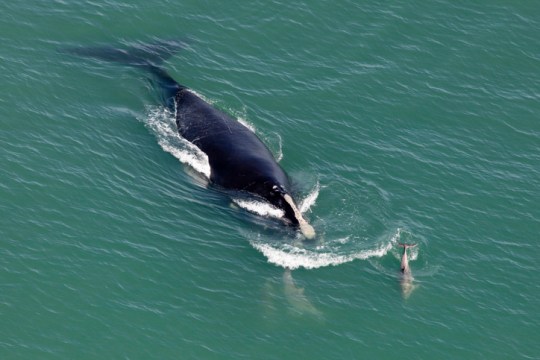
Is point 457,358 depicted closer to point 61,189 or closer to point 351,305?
point 351,305

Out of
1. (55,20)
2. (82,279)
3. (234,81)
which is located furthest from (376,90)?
(82,279)

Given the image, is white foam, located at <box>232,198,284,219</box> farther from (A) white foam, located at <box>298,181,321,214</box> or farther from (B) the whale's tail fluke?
(B) the whale's tail fluke

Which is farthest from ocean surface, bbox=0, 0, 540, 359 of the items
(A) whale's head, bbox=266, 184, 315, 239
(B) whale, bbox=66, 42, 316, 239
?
(B) whale, bbox=66, 42, 316, 239

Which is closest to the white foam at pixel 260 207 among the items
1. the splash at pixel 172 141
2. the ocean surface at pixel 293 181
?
the ocean surface at pixel 293 181

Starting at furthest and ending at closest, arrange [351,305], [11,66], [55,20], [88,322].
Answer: [55,20] → [11,66] → [351,305] → [88,322]

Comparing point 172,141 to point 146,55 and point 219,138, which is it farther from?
point 146,55

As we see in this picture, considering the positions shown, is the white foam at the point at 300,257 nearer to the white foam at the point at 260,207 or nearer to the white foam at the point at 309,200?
the white foam at the point at 260,207

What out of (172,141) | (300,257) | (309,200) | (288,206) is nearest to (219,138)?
(172,141)
